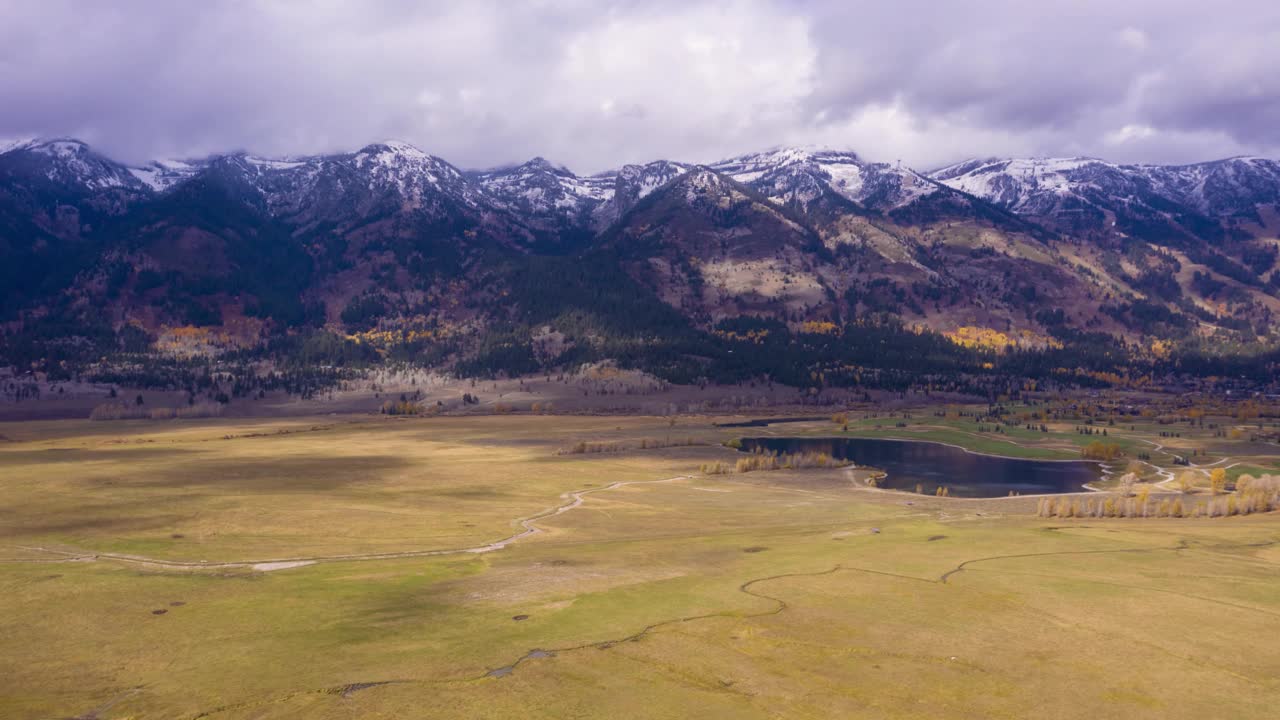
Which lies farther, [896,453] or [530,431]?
[530,431]

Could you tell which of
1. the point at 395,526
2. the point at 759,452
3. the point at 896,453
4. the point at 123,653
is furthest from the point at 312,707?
the point at 896,453

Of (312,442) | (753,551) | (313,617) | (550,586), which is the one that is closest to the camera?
(313,617)

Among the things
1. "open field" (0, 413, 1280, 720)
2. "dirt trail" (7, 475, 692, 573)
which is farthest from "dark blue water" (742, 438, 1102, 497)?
"dirt trail" (7, 475, 692, 573)

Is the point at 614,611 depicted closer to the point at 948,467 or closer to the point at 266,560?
the point at 266,560

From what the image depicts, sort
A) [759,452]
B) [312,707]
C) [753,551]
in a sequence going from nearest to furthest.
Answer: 1. [312,707]
2. [753,551]
3. [759,452]

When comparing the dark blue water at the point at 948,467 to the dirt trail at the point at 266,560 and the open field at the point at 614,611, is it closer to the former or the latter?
the open field at the point at 614,611

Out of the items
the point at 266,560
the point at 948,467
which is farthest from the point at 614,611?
the point at 948,467

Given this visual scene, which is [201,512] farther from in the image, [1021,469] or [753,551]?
[1021,469]
